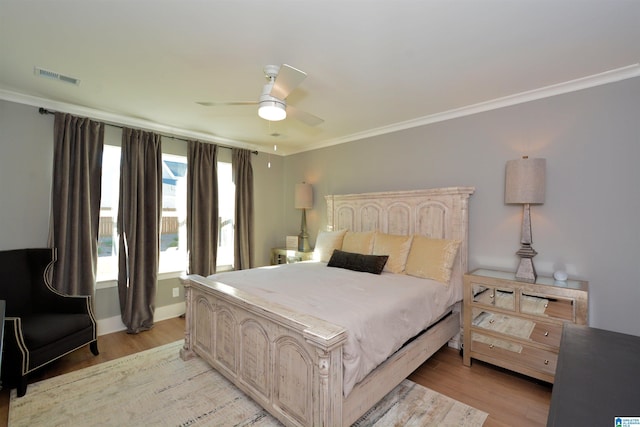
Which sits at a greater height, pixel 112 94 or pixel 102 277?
pixel 112 94

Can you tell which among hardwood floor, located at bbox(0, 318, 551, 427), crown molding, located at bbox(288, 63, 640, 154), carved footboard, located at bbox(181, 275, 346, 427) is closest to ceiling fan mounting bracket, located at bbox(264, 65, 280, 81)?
carved footboard, located at bbox(181, 275, 346, 427)

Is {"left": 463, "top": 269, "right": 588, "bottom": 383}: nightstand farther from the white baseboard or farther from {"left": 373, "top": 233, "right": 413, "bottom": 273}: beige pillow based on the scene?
the white baseboard

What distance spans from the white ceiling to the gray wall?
193 mm

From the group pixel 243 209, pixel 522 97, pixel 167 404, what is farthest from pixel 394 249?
pixel 243 209

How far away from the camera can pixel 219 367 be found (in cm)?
240

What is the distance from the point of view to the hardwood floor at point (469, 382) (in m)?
2.02

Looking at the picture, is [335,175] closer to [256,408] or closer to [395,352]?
[395,352]

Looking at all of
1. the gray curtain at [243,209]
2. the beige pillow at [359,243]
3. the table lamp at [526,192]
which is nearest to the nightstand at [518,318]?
the table lamp at [526,192]

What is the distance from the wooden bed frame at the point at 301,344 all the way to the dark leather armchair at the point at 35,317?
0.96 metres

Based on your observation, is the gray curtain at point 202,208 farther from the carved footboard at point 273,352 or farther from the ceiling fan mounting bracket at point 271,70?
the ceiling fan mounting bracket at point 271,70

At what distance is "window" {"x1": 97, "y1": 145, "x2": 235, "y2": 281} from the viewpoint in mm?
3449

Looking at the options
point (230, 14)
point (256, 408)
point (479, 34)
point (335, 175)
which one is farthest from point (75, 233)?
point (479, 34)

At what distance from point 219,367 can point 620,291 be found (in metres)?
3.38

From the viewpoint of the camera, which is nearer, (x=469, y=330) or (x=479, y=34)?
(x=479, y=34)
